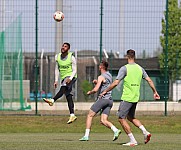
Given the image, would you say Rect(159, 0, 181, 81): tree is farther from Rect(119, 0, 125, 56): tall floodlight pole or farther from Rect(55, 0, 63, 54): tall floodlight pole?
Rect(55, 0, 63, 54): tall floodlight pole

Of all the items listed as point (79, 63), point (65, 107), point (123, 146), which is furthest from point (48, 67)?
point (123, 146)

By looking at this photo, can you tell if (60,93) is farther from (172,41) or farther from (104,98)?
(172,41)

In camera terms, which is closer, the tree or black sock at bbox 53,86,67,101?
black sock at bbox 53,86,67,101

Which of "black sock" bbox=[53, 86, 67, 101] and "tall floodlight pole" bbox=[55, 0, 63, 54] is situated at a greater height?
"tall floodlight pole" bbox=[55, 0, 63, 54]

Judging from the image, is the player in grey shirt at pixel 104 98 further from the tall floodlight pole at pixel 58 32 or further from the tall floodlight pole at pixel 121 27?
the tall floodlight pole at pixel 58 32

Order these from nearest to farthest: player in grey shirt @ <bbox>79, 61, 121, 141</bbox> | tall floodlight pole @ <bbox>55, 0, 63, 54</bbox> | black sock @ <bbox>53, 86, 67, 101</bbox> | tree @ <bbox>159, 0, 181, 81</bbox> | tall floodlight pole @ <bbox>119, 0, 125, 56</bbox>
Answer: player in grey shirt @ <bbox>79, 61, 121, 141</bbox> → black sock @ <bbox>53, 86, 67, 101</bbox> → tall floodlight pole @ <bbox>119, 0, 125, 56</bbox> → tall floodlight pole @ <bbox>55, 0, 63, 54</bbox> → tree @ <bbox>159, 0, 181, 81</bbox>

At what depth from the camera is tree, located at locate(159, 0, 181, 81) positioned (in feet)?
81.1

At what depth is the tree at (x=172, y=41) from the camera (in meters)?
24.7

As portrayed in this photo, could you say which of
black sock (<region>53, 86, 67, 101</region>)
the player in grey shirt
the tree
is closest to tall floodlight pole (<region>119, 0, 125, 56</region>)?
the tree

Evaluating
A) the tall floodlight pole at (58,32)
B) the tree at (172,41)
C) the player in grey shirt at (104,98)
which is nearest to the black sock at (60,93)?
the player in grey shirt at (104,98)

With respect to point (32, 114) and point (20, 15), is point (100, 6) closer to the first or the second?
point (20, 15)

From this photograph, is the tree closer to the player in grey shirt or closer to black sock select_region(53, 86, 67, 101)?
black sock select_region(53, 86, 67, 101)

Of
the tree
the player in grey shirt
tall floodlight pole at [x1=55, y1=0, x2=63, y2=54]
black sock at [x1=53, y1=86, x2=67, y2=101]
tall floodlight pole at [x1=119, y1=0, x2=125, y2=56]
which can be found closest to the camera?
the player in grey shirt

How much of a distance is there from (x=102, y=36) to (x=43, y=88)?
11.5 feet
